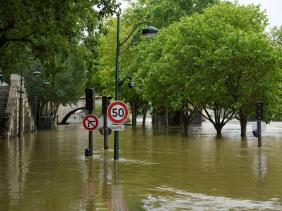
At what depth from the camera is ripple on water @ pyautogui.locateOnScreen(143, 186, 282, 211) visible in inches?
443

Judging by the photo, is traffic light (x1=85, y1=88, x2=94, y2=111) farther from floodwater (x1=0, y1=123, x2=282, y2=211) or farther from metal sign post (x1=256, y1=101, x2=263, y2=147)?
metal sign post (x1=256, y1=101, x2=263, y2=147)

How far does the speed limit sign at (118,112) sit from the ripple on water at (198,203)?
18.7 feet

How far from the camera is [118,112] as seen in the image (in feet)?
60.7

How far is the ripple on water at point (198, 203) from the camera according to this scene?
11258 mm

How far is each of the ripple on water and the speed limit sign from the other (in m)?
5.70

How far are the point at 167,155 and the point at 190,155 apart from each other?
39.2 inches

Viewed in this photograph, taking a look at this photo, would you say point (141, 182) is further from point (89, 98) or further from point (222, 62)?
point (222, 62)

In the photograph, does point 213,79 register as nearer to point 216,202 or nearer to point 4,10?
point 4,10

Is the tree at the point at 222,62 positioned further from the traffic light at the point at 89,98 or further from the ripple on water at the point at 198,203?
the ripple on water at the point at 198,203

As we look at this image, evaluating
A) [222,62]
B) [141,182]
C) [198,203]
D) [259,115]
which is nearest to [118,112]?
[141,182]

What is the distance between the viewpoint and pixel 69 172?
58.4 feet

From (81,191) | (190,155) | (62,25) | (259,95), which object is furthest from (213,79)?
(81,191)

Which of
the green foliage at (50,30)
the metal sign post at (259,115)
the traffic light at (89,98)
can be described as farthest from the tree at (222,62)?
the traffic light at (89,98)

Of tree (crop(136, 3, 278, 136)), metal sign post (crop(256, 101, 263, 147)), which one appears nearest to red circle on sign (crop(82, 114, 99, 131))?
metal sign post (crop(256, 101, 263, 147))
